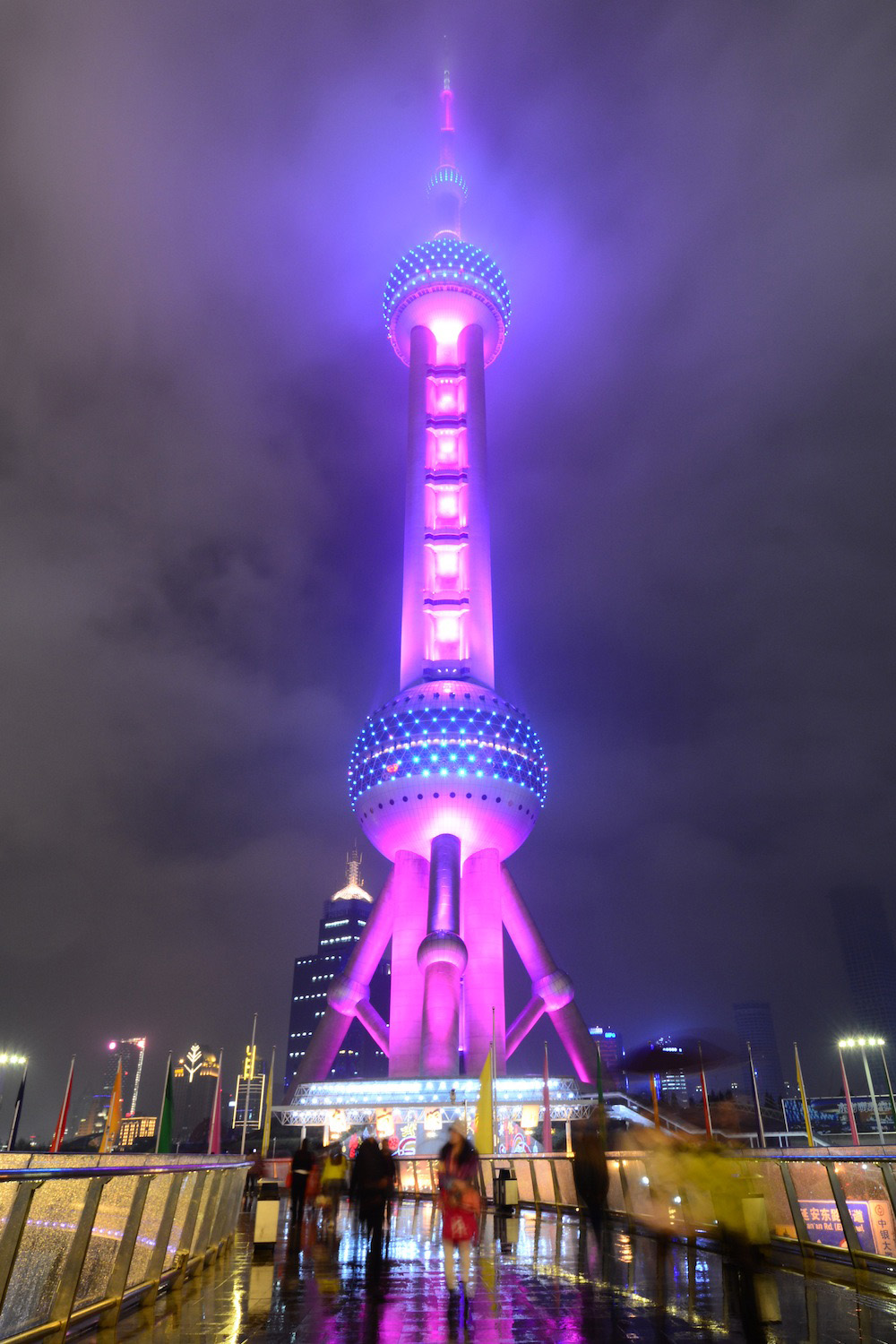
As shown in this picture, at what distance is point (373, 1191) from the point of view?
12.9 m

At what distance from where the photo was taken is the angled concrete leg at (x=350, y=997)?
218 feet

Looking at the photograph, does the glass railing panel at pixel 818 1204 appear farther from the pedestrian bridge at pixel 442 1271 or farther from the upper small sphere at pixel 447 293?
the upper small sphere at pixel 447 293

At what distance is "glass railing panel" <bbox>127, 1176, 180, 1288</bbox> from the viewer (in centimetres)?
1021

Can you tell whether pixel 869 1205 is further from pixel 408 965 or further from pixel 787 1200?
pixel 408 965

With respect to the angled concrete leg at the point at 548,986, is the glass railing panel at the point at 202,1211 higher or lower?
lower

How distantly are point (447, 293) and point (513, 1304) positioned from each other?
87.1 meters

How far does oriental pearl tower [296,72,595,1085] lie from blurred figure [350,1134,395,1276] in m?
48.4

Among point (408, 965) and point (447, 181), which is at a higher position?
point (447, 181)

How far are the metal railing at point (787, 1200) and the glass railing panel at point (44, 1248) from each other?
275 inches

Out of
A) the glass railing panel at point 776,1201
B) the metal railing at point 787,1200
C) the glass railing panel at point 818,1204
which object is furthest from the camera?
the glass railing panel at point 776,1201

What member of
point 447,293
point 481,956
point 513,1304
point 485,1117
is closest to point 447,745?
point 481,956

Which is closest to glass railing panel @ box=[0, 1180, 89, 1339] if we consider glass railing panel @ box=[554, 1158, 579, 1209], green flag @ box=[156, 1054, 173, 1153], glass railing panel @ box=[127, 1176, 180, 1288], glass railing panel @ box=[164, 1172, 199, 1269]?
glass railing panel @ box=[127, 1176, 180, 1288]

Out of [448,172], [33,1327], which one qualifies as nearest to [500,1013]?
[33,1327]

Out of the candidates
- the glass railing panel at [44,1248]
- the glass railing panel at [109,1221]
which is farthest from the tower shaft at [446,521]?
the glass railing panel at [44,1248]
